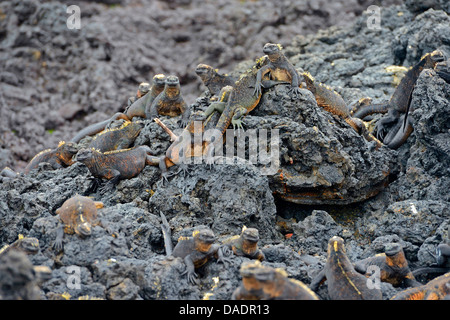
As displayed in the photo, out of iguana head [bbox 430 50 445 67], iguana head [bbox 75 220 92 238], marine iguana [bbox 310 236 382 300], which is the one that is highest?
iguana head [bbox 430 50 445 67]

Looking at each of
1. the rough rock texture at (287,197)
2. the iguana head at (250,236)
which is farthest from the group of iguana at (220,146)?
the rough rock texture at (287,197)

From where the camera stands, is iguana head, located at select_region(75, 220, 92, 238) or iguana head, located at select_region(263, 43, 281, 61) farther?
iguana head, located at select_region(263, 43, 281, 61)

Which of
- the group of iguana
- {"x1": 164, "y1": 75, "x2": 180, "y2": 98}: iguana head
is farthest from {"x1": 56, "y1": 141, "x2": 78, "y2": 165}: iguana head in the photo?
{"x1": 164, "y1": 75, "x2": 180, "y2": 98}: iguana head

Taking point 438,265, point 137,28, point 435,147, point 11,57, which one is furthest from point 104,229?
point 137,28

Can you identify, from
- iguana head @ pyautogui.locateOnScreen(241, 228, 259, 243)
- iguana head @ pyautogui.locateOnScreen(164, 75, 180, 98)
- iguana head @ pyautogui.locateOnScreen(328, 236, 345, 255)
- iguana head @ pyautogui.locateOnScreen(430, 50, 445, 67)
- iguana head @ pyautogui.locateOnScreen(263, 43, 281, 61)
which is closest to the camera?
iguana head @ pyautogui.locateOnScreen(328, 236, 345, 255)

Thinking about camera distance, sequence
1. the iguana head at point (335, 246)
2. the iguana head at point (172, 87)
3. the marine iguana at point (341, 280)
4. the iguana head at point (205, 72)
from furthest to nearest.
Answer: the iguana head at point (205, 72) → the iguana head at point (172, 87) → the iguana head at point (335, 246) → the marine iguana at point (341, 280)

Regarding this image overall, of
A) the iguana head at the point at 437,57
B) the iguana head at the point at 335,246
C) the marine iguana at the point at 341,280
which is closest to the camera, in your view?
the marine iguana at the point at 341,280

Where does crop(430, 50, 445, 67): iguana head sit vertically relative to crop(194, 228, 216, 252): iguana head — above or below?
above

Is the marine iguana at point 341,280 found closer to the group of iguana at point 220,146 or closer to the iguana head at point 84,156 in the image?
the group of iguana at point 220,146

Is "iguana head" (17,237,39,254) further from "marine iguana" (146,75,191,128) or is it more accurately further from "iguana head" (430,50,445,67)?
"iguana head" (430,50,445,67)
